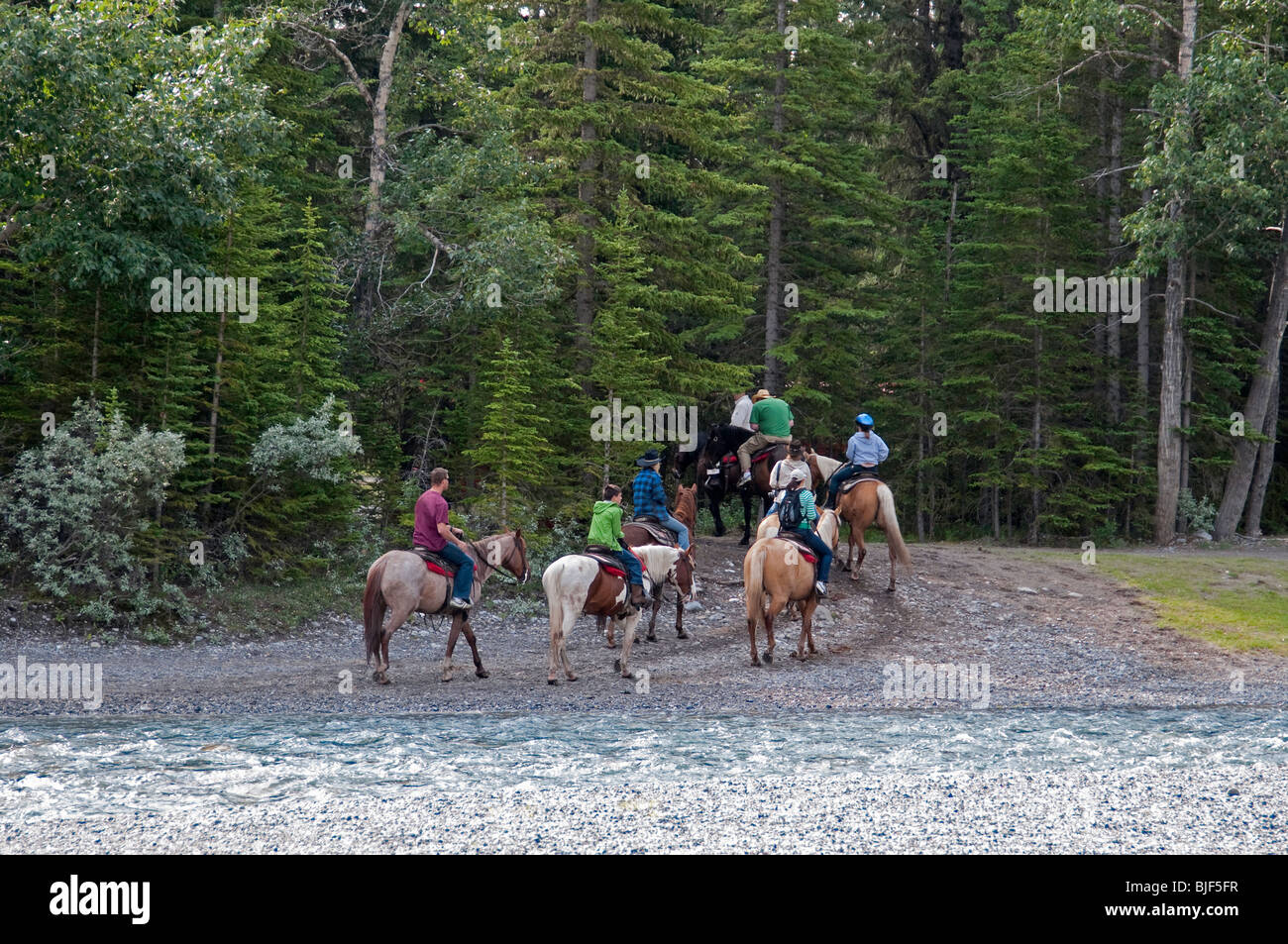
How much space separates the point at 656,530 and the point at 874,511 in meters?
4.87

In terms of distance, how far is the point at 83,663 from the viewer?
15.4 meters

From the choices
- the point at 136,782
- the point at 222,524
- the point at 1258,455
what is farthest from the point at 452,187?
the point at 1258,455

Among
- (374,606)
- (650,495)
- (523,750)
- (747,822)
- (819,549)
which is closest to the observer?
(747,822)

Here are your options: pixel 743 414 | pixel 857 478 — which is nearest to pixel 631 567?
pixel 857 478

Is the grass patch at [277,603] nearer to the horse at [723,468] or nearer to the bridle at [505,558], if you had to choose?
the bridle at [505,558]

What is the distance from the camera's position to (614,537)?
15.2m

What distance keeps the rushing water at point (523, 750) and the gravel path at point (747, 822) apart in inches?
16.2

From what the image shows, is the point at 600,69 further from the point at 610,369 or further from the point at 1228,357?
the point at 1228,357

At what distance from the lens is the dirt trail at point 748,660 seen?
45.3ft

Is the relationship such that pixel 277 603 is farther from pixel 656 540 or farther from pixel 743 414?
pixel 743 414

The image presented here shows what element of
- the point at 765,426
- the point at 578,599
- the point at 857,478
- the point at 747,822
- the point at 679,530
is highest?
the point at 765,426

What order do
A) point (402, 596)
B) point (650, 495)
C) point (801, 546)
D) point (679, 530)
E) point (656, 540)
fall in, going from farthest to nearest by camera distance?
point (679, 530) → point (650, 495) → point (656, 540) → point (801, 546) → point (402, 596)

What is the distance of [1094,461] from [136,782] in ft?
88.2

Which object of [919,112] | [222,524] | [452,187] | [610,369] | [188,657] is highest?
[919,112]
